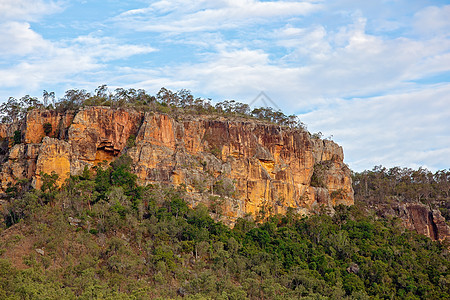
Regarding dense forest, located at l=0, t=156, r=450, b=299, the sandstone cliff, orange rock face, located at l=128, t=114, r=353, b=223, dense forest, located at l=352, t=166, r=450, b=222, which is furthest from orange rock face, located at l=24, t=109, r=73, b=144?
dense forest, located at l=352, t=166, r=450, b=222

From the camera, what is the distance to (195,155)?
245ft

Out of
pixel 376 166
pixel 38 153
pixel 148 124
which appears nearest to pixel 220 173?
pixel 148 124

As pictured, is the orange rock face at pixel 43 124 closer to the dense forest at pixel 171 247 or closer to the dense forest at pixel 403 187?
the dense forest at pixel 171 247

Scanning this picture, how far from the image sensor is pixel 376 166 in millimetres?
106562

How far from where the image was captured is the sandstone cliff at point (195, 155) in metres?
66.6

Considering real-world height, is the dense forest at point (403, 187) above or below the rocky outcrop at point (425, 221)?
above

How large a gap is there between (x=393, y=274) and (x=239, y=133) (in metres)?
25.1

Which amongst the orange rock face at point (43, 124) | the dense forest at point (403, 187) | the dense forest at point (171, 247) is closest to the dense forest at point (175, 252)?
the dense forest at point (171, 247)

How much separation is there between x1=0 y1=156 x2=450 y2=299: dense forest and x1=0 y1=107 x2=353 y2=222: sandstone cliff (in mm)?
1955

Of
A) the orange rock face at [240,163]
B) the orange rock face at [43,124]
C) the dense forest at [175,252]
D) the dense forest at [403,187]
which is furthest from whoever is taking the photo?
the dense forest at [403,187]

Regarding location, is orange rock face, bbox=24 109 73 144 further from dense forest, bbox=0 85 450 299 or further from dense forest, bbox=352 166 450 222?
dense forest, bbox=352 166 450 222

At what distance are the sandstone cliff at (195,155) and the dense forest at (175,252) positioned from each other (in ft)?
6.41

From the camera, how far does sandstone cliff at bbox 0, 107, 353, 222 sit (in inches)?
2623

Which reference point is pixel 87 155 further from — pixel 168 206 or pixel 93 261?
pixel 93 261
